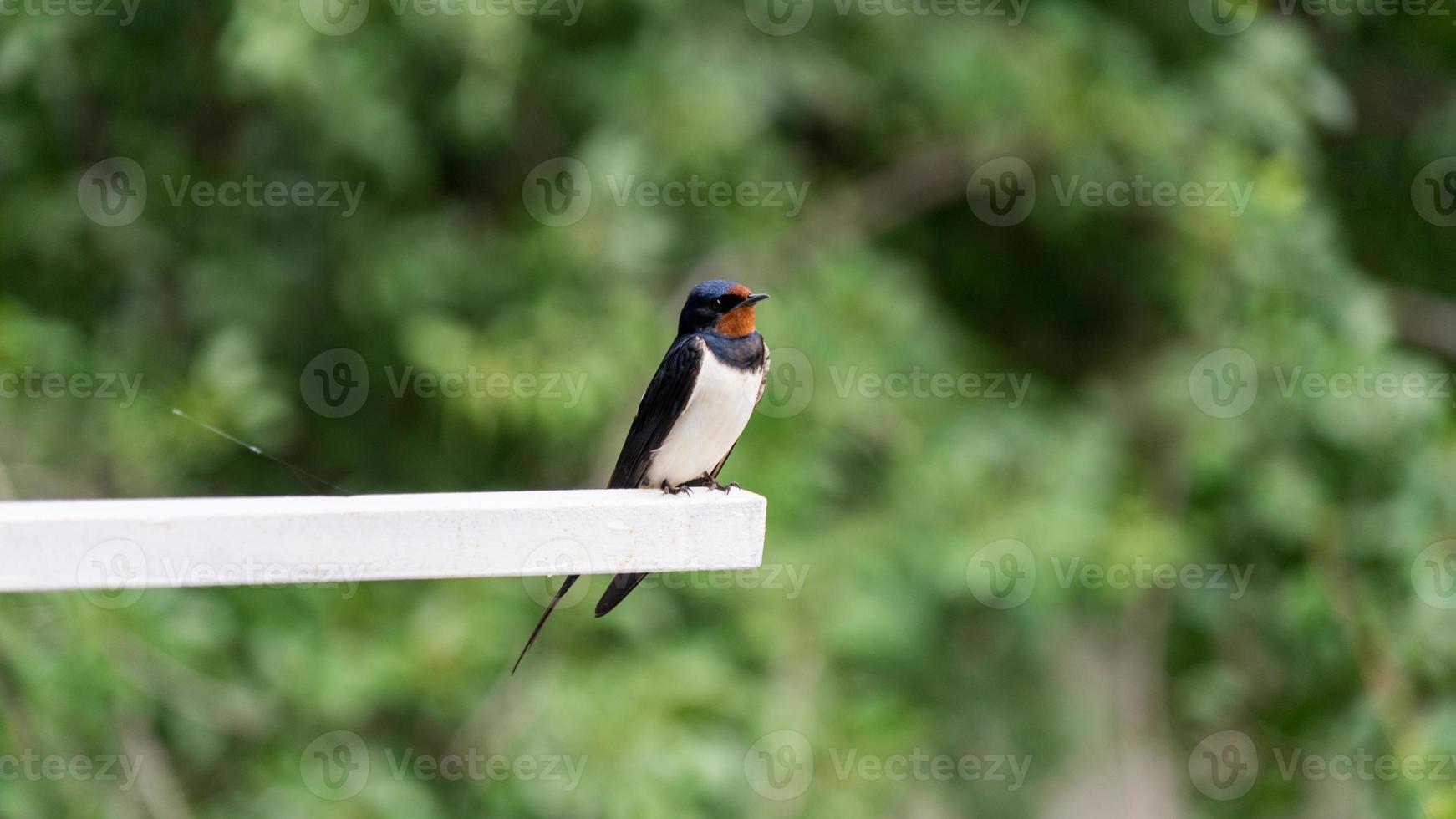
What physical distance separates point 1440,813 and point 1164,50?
2.31 meters

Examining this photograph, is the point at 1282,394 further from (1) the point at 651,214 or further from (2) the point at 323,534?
(2) the point at 323,534
